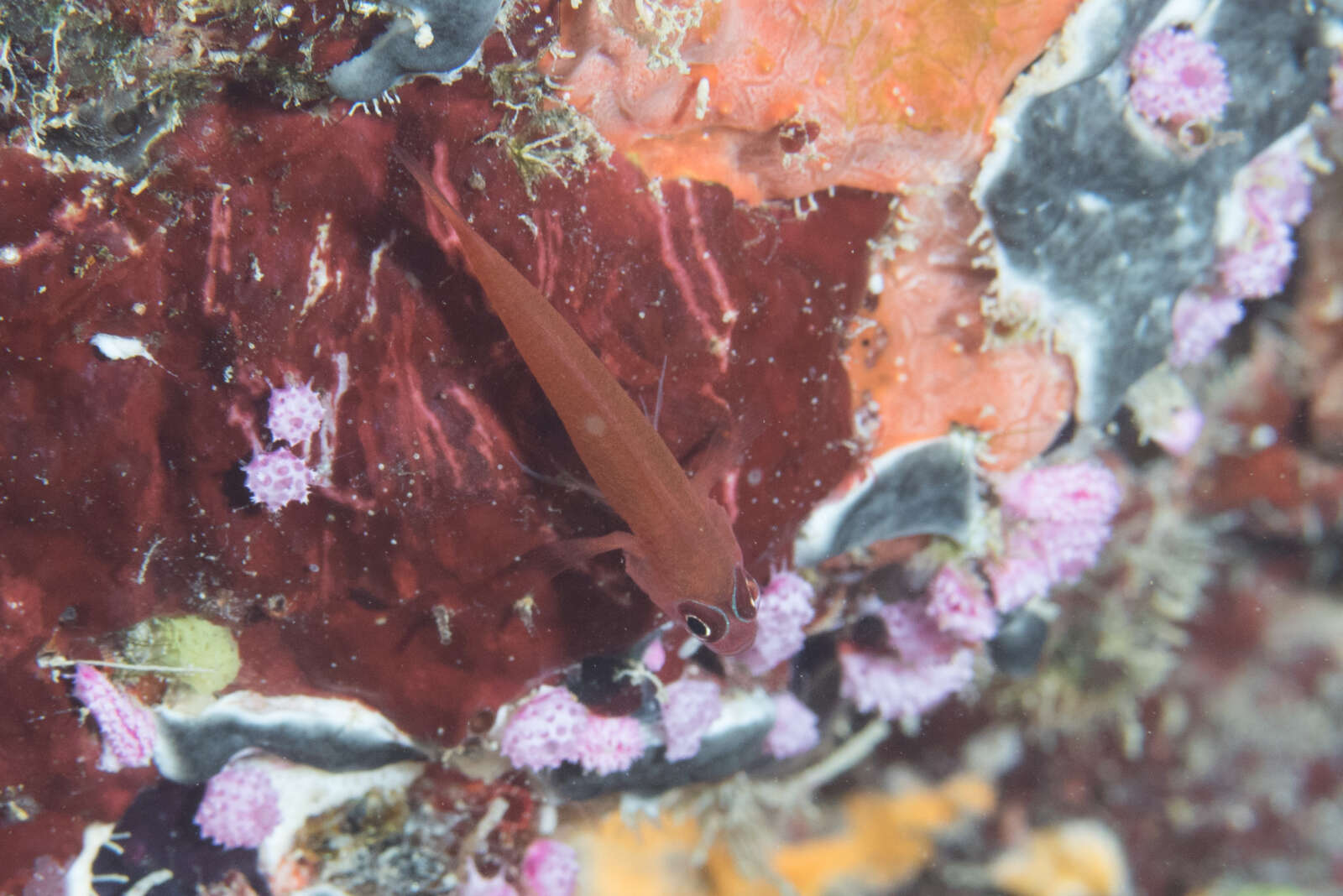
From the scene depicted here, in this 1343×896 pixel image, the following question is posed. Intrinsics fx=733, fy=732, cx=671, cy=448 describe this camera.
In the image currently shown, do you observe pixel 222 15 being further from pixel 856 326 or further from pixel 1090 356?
pixel 1090 356

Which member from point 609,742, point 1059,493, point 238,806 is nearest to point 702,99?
point 1059,493

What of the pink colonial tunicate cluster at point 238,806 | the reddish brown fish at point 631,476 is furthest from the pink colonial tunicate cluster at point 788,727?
the pink colonial tunicate cluster at point 238,806

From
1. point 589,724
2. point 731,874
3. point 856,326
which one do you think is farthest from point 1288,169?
point 731,874

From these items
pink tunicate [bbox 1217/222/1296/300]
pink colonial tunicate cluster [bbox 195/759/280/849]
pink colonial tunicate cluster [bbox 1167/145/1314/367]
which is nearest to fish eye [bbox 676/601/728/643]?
pink colonial tunicate cluster [bbox 195/759/280/849]

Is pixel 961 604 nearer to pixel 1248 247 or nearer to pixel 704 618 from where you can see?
pixel 704 618

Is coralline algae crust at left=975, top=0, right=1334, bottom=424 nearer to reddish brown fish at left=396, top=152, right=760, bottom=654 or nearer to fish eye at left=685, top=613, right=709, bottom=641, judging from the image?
reddish brown fish at left=396, top=152, right=760, bottom=654

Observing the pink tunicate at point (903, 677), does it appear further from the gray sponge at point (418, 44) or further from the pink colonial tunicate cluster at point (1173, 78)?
the gray sponge at point (418, 44)
